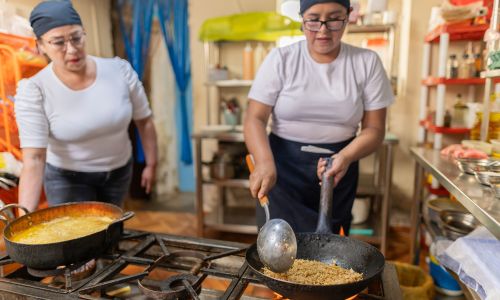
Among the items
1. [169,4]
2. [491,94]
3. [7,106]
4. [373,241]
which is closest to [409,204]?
[373,241]

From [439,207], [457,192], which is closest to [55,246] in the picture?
[457,192]

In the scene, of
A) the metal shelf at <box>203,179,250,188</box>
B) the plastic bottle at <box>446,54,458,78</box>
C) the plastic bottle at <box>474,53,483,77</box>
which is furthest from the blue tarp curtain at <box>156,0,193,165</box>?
the plastic bottle at <box>474,53,483,77</box>

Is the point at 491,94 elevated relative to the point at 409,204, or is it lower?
elevated

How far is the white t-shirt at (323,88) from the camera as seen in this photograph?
1214 millimetres

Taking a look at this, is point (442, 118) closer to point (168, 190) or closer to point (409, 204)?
point (409, 204)

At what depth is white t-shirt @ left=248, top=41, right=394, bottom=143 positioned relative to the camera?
121 cm

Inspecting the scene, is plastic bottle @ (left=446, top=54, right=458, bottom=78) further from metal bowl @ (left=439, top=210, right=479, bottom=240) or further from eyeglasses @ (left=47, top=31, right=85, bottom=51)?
eyeglasses @ (left=47, top=31, right=85, bottom=51)

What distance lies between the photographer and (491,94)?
5.48 feet

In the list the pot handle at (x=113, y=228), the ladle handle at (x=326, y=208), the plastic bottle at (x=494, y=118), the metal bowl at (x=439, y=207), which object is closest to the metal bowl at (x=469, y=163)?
the plastic bottle at (x=494, y=118)

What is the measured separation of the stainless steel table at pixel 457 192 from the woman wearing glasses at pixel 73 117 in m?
1.17

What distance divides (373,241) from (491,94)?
1.21 metres

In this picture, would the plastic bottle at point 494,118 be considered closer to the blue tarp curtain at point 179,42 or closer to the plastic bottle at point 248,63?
the blue tarp curtain at point 179,42

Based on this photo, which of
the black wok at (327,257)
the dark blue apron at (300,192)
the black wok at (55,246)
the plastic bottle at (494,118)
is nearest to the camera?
the black wok at (327,257)

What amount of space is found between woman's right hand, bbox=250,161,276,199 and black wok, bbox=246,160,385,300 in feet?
0.52
